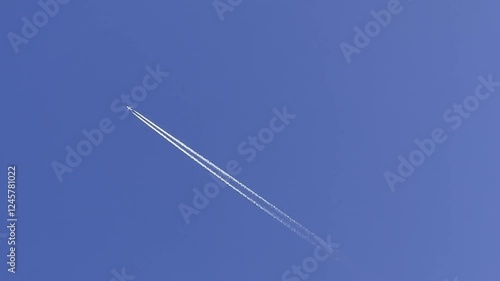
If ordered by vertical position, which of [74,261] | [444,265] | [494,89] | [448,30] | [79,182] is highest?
[448,30]

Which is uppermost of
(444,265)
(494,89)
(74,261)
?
(494,89)

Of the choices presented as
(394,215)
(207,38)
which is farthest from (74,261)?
(394,215)

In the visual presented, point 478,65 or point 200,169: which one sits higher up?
point 478,65

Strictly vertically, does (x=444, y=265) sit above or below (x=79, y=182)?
below

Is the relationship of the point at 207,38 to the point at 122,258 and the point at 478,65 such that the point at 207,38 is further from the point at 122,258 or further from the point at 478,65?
the point at 478,65

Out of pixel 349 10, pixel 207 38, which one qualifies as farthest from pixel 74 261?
pixel 349 10

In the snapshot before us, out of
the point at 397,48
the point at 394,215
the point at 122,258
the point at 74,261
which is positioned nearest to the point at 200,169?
the point at 122,258

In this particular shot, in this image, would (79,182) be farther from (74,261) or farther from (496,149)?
(496,149)
